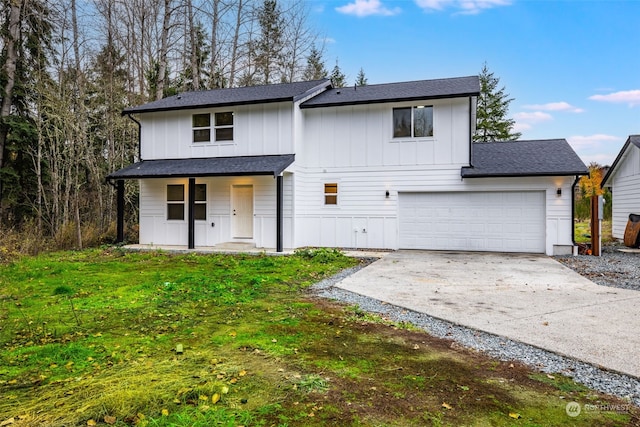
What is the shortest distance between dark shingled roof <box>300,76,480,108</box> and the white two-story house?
0.13ft

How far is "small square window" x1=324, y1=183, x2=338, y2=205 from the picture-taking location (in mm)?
13391

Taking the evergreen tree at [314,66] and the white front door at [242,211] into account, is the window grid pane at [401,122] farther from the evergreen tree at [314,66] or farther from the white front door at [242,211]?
the evergreen tree at [314,66]

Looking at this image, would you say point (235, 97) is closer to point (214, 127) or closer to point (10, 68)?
point (214, 127)

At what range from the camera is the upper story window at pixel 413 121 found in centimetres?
1254

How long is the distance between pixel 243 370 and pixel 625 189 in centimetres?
1696

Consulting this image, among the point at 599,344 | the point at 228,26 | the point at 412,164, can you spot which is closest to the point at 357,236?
the point at 412,164

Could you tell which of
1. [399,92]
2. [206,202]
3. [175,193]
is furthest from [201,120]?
[399,92]

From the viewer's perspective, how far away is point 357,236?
43.3 feet

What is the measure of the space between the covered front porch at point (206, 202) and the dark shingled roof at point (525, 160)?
601 centimetres

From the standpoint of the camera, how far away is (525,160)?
12.5 m

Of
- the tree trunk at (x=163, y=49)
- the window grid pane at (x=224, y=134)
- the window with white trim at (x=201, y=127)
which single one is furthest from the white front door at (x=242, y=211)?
the tree trunk at (x=163, y=49)

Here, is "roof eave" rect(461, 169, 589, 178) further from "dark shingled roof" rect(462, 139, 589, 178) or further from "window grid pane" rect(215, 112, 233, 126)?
"window grid pane" rect(215, 112, 233, 126)

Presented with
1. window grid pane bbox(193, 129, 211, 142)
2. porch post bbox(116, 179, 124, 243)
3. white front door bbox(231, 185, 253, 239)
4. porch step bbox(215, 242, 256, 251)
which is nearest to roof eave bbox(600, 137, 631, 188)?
white front door bbox(231, 185, 253, 239)

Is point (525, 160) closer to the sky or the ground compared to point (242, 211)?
closer to the sky
